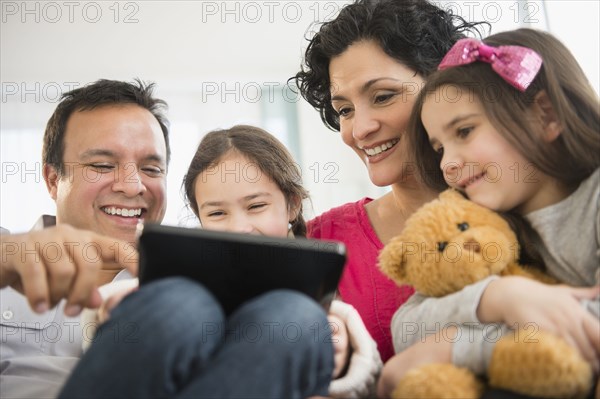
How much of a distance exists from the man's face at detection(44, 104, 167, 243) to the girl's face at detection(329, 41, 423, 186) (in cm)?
57

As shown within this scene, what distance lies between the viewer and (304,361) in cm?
74

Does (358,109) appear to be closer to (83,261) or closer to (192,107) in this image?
(83,261)

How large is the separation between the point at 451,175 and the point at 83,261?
620mm

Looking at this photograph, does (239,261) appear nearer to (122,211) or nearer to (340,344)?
(340,344)

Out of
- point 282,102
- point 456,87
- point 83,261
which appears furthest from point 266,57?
point 83,261

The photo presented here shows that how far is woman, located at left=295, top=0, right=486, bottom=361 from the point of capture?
1333 mm

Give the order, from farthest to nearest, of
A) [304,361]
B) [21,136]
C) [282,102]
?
[282,102], [21,136], [304,361]

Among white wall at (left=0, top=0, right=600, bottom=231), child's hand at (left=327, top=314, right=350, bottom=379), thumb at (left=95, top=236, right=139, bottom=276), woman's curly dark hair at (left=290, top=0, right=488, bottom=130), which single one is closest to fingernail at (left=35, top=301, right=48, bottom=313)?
thumb at (left=95, top=236, right=139, bottom=276)

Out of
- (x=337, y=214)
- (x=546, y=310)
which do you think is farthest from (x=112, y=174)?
(x=546, y=310)

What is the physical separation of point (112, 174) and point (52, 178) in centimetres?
26

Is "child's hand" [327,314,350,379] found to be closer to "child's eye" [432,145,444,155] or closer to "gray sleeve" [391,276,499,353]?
"gray sleeve" [391,276,499,353]

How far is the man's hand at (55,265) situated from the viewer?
0.84 metres

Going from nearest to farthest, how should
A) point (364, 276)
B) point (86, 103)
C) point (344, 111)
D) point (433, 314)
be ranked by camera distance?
point (433, 314) → point (364, 276) → point (344, 111) → point (86, 103)

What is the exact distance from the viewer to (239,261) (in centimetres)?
78
